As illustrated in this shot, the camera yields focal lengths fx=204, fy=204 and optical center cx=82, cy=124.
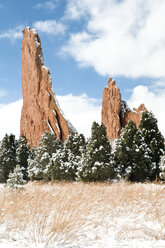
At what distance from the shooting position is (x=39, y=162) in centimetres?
2864

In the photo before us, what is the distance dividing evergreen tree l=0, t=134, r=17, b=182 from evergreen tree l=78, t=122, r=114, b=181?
1306 centimetres

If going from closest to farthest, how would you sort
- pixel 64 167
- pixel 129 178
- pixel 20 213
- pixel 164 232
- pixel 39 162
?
pixel 164 232
pixel 20 213
pixel 129 178
pixel 64 167
pixel 39 162

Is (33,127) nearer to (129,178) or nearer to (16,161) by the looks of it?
(16,161)

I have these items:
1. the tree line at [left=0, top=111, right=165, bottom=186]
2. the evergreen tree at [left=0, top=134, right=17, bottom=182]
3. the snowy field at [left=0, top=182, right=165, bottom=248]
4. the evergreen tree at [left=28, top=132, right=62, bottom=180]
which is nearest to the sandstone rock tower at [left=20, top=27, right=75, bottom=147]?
the evergreen tree at [left=0, top=134, right=17, bottom=182]

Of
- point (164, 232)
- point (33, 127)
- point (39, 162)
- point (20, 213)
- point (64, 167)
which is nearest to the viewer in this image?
point (164, 232)

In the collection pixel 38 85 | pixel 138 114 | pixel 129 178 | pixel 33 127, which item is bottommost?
pixel 129 178

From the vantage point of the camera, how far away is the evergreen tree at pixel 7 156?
2952 cm

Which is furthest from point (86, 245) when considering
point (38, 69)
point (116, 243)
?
point (38, 69)

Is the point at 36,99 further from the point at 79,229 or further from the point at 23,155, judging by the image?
the point at 79,229

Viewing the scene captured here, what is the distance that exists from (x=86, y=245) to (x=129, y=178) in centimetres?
2000

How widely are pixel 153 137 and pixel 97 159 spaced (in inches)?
287

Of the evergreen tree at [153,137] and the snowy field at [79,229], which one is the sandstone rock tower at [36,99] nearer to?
the evergreen tree at [153,137]

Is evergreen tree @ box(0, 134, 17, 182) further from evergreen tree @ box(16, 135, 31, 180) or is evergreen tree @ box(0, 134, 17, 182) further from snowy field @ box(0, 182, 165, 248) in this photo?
snowy field @ box(0, 182, 165, 248)

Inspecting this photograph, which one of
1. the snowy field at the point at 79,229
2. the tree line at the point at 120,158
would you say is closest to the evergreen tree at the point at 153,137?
the tree line at the point at 120,158
